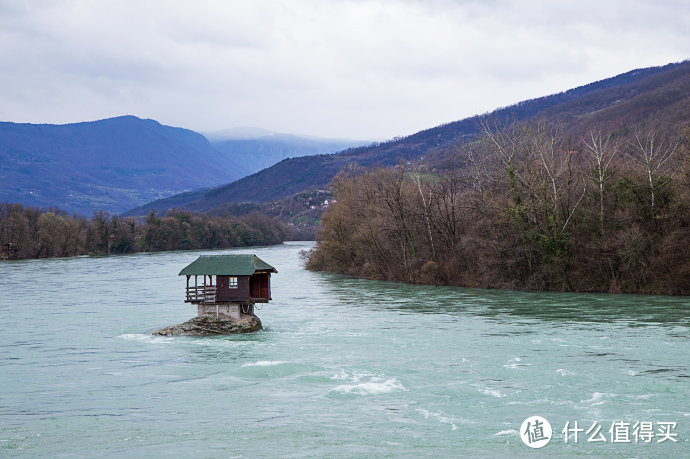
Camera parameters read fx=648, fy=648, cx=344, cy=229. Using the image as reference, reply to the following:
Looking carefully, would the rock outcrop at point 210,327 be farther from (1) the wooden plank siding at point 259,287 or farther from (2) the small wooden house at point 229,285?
(1) the wooden plank siding at point 259,287

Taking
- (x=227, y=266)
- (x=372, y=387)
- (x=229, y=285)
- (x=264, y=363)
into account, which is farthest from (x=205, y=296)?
(x=372, y=387)

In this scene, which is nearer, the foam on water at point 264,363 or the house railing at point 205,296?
the foam on water at point 264,363

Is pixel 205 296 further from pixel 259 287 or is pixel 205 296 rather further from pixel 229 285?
pixel 259 287

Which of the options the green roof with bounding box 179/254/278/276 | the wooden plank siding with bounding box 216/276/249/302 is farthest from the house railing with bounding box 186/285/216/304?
the green roof with bounding box 179/254/278/276

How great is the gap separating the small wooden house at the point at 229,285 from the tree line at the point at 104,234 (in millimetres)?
109184

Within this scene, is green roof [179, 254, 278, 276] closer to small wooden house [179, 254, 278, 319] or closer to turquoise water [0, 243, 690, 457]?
small wooden house [179, 254, 278, 319]

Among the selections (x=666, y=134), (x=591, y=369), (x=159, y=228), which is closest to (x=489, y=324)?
(x=591, y=369)

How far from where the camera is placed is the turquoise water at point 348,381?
18922 millimetres

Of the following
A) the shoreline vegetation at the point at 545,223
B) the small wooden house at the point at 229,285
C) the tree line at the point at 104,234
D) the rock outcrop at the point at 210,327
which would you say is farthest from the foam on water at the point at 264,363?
the tree line at the point at 104,234

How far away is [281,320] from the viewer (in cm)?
4331

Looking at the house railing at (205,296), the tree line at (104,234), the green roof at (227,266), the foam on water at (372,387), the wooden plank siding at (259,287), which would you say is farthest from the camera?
the tree line at (104,234)

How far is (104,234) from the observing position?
15150cm

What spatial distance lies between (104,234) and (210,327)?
12335cm

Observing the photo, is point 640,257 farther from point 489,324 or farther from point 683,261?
point 489,324
